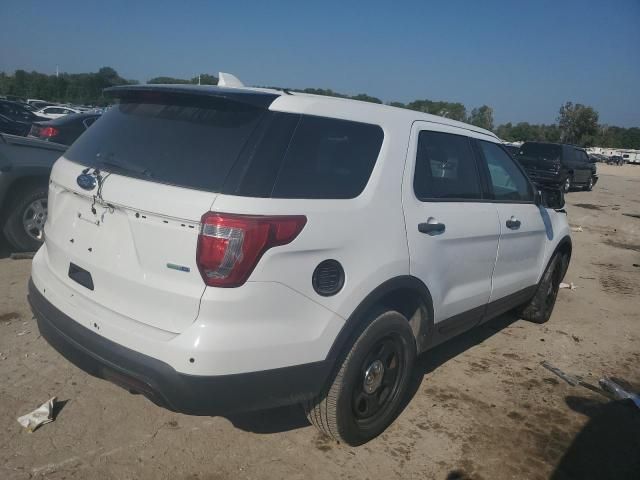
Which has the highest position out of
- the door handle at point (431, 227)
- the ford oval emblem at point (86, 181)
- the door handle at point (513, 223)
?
the ford oval emblem at point (86, 181)

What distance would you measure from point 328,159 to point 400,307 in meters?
1.10

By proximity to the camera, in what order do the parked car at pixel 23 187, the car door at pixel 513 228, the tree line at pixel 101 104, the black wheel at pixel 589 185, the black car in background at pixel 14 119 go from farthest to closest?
the tree line at pixel 101 104 → the black wheel at pixel 589 185 → the black car in background at pixel 14 119 → the parked car at pixel 23 187 → the car door at pixel 513 228

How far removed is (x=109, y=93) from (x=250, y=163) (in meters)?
1.31

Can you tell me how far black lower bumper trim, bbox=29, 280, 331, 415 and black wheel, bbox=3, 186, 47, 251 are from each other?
3.60 metres

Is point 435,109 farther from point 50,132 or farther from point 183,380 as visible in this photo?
point 183,380

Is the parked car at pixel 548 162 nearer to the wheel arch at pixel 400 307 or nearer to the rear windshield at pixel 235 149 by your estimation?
the wheel arch at pixel 400 307

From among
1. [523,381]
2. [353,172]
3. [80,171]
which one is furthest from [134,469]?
[523,381]

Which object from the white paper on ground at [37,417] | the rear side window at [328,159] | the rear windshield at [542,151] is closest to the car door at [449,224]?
the rear side window at [328,159]

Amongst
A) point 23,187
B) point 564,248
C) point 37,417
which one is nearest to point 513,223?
point 564,248

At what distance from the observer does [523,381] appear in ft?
13.4

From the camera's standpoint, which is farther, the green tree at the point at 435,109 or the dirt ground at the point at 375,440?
the green tree at the point at 435,109

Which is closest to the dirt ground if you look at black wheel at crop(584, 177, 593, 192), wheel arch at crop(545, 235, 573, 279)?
wheel arch at crop(545, 235, 573, 279)

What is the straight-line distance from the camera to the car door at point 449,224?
3.04 metres

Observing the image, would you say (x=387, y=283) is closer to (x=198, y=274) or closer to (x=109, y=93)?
(x=198, y=274)
